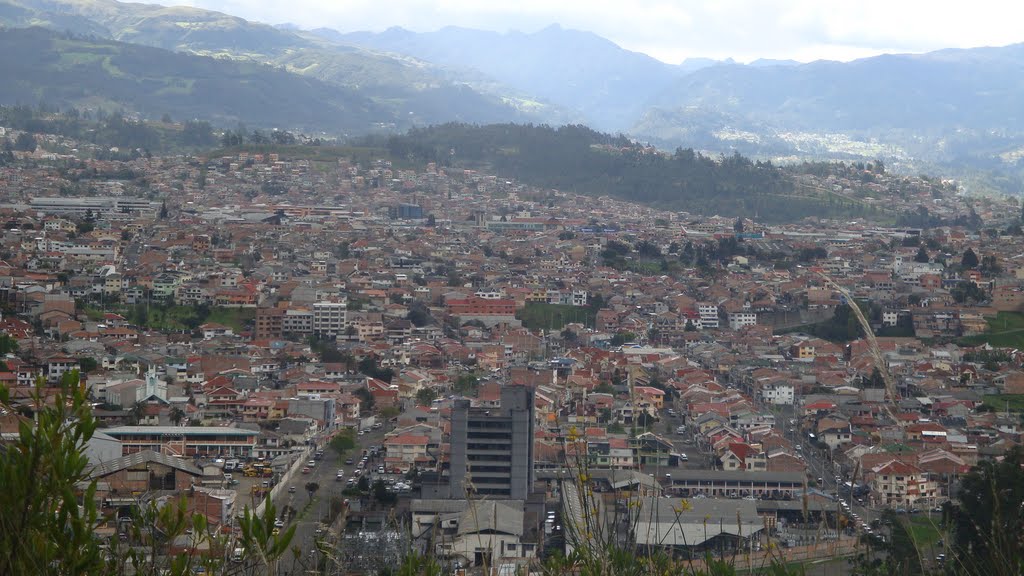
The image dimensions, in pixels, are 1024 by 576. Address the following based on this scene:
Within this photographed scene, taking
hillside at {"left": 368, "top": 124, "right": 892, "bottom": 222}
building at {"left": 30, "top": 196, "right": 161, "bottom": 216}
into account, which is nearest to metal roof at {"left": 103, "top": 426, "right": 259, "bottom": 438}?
building at {"left": 30, "top": 196, "right": 161, "bottom": 216}

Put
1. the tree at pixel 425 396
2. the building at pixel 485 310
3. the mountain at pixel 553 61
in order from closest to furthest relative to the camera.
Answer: the tree at pixel 425 396
the building at pixel 485 310
the mountain at pixel 553 61

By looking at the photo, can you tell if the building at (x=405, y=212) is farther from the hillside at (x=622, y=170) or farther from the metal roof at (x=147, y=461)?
the metal roof at (x=147, y=461)

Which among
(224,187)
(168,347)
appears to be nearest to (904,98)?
(224,187)

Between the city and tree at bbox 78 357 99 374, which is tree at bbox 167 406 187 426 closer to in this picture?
the city

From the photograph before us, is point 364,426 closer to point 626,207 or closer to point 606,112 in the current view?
point 626,207

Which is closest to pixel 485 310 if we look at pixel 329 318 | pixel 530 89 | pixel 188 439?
pixel 329 318

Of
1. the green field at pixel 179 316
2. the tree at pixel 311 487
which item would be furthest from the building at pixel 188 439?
the green field at pixel 179 316
